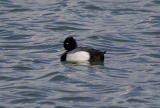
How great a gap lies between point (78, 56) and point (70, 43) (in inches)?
17.9

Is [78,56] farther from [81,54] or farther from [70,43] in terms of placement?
[70,43]

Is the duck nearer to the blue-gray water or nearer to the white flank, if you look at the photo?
the white flank

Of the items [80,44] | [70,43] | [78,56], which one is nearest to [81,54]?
[78,56]

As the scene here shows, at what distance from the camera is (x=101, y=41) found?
16.8 m

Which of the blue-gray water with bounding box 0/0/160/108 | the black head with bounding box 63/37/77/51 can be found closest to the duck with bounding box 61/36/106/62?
the black head with bounding box 63/37/77/51

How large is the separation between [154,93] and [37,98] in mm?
2250

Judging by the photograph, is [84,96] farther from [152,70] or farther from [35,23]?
[35,23]

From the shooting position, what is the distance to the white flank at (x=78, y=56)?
14422mm

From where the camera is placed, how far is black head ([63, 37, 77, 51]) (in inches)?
580

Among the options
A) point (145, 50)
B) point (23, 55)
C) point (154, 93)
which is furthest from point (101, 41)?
point (154, 93)

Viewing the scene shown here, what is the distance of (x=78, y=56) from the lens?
14508mm

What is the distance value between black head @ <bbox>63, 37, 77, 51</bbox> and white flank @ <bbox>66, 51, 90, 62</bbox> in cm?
32

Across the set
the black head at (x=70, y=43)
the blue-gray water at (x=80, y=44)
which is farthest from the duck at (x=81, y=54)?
the blue-gray water at (x=80, y=44)

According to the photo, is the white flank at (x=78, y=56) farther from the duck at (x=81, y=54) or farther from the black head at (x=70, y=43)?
the black head at (x=70, y=43)
